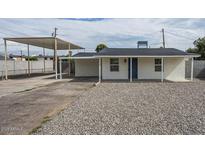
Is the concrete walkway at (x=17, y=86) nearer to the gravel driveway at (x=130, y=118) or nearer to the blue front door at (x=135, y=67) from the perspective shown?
the gravel driveway at (x=130, y=118)

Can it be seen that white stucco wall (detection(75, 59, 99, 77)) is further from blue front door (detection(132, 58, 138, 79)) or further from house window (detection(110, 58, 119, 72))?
blue front door (detection(132, 58, 138, 79))

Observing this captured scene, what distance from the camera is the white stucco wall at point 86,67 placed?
22.0 m

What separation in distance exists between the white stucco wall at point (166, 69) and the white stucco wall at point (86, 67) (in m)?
6.46

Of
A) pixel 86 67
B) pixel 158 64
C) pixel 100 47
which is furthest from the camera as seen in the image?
pixel 100 47

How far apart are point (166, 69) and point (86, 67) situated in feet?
28.8

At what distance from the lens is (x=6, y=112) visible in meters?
6.62

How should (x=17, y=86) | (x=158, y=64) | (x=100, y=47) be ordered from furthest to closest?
(x=100, y=47)
(x=158, y=64)
(x=17, y=86)

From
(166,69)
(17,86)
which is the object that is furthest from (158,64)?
(17,86)

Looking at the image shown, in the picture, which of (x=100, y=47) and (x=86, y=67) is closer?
(x=86, y=67)

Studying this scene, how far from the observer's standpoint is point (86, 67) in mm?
22078

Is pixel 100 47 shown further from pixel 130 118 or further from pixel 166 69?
pixel 130 118

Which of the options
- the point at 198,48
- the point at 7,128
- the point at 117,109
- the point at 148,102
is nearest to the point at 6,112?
the point at 7,128

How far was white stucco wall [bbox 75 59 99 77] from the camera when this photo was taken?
21984mm
